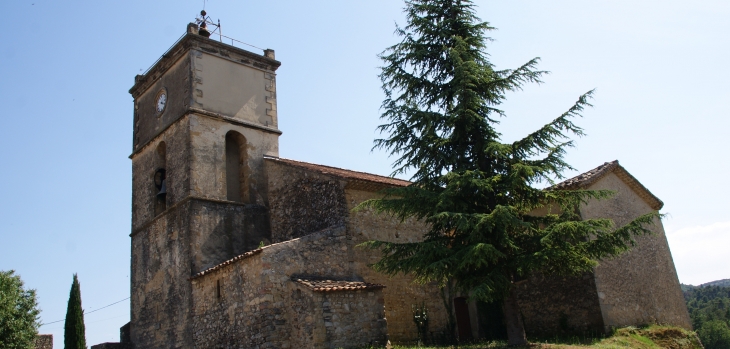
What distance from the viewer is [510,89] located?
1361 centimetres

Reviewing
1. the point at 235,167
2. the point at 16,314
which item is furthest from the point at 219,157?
the point at 16,314

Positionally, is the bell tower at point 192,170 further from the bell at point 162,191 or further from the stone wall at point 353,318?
the stone wall at point 353,318

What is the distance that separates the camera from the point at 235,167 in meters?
20.6

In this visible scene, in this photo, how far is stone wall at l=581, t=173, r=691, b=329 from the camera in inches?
639

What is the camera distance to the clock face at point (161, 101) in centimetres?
2108

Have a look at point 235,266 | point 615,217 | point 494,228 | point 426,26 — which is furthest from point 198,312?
point 615,217

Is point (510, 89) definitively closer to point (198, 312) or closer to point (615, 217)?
point (615, 217)

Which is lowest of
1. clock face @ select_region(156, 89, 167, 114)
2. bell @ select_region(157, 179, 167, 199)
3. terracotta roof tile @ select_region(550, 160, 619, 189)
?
terracotta roof tile @ select_region(550, 160, 619, 189)

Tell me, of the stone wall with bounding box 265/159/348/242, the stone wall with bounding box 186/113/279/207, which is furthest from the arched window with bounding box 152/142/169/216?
the stone wall with bounding box 265/159/348/242

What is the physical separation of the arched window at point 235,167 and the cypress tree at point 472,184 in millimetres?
8027

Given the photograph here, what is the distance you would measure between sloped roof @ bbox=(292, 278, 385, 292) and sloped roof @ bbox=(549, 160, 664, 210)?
5.86 meters

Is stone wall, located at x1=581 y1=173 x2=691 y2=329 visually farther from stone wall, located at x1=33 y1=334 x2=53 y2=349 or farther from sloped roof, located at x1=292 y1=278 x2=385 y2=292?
stone wall, located at x1=33 y1=334 x2=53 y2=349

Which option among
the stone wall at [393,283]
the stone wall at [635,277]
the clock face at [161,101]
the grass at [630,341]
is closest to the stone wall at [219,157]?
the clock face at [161,101]

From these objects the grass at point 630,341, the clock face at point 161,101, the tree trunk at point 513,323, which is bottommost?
the grass at point 630,341
